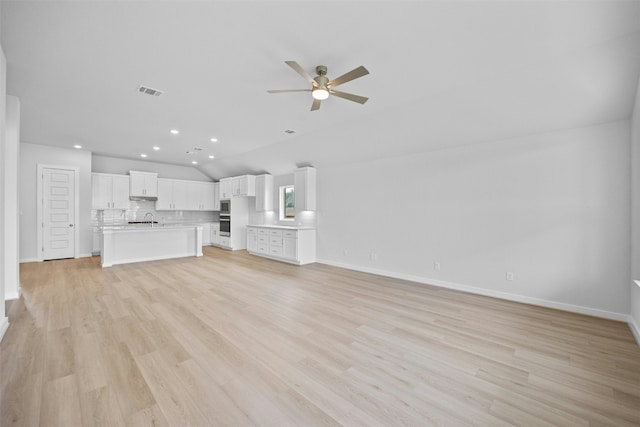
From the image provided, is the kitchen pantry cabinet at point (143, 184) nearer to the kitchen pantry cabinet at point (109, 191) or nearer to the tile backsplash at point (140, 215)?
the kitchen pantry cabinet at point (109, 191)

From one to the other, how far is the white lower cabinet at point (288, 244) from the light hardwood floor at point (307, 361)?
8.18 feet

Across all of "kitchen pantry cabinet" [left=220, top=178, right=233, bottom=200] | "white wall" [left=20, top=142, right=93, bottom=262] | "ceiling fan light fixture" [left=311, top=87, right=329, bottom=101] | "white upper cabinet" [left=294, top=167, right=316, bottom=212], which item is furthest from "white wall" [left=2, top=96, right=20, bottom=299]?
"kitchen pantry cabinet" [left=220, top=178, right=233, bottom=200]

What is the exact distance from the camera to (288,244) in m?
6.77

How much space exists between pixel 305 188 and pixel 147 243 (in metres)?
4.30

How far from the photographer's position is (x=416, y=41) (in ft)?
8.13

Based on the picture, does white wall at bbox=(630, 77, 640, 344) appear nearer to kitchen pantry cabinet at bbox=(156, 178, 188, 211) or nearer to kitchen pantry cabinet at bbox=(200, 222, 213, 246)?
kitchen pantry cabinet at bbox=(200, 222, 213, 246)

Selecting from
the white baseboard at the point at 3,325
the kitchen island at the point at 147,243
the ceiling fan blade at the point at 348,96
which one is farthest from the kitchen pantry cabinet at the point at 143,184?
the ceiling fan blade at the point at 348,96

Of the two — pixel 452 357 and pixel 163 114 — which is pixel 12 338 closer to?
pixel 163 114

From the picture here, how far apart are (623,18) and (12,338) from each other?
6212 mm

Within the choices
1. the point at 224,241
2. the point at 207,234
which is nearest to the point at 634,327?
the point at 224,241

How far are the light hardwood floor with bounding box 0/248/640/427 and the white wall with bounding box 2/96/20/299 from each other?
1.38ft

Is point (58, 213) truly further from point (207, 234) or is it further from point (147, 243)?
point (207, 234)

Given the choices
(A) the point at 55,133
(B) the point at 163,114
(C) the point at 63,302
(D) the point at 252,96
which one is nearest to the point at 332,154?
(D) the point at 252,96

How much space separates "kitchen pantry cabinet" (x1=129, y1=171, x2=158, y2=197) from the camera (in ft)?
26.9
